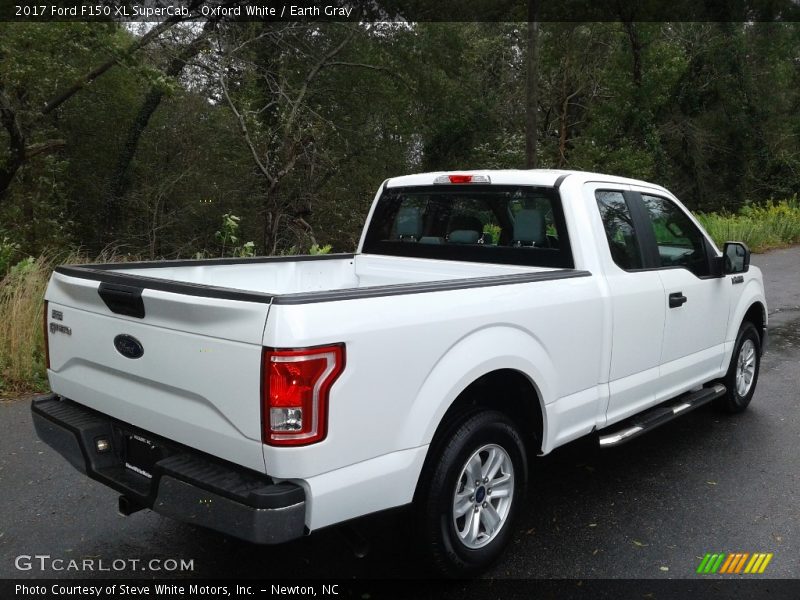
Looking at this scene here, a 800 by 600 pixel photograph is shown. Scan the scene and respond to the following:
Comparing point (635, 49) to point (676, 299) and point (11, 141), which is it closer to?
point (11, 141)

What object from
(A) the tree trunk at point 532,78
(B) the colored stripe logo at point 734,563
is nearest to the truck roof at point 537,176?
(B) the colored stripe logo at point 734,563

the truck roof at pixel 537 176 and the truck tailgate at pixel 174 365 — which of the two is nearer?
the truck tailgate at pixel 174 365

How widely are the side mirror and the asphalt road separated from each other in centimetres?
124

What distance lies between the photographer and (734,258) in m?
5.16

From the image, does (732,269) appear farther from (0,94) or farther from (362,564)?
(0,94)

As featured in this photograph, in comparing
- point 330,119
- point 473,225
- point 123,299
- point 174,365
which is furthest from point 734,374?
point 330,119

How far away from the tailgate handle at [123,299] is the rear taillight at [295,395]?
758 mm

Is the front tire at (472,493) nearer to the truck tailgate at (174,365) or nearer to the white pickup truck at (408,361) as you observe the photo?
the white pickup truck at (408,361)

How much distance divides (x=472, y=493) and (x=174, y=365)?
1.44 m

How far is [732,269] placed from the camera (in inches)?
201

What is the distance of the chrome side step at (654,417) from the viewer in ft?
13.1

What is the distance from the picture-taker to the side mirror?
5.02m

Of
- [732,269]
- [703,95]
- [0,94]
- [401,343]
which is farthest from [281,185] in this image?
[703,95]

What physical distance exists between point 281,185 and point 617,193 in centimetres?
1716
